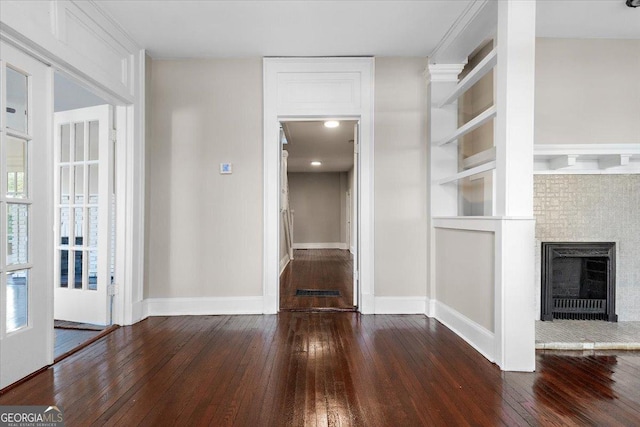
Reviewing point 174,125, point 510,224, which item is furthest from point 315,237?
point 510,224

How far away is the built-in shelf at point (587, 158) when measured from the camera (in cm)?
295

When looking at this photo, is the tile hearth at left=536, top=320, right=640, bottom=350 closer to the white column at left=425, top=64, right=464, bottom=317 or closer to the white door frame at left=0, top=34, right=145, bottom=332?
the white column at left=425, top=64, right=464, bottom=317

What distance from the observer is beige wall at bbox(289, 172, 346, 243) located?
11.1 m

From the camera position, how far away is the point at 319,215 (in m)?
11.1

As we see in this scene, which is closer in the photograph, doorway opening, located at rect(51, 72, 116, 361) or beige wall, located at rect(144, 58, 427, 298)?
doorway opening, located at rect(51, 72, 116, 361)

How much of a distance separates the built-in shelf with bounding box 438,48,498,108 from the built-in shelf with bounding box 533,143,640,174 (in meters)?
0.83

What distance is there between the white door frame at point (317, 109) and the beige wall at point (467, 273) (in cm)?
68

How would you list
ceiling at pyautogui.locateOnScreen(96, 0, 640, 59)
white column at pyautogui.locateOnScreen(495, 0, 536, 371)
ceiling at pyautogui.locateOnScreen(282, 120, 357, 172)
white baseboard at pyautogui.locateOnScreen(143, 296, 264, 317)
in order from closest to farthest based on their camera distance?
white column at pyautogui.locateOnScreen(495, 0, 536, 371) < ceiling at pyautogui.locateOnScreen(96, 0, 640, 59) < white baseboard at pyautogui.locateOnScreen(143, 296, 264, 317) < ceiling at pyautogui.locateOnScreen(282, 120, 357, 172)

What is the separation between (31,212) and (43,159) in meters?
0.35

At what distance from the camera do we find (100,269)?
3014mm

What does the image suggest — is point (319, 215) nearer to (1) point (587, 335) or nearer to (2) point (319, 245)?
(2) point (319, 245)

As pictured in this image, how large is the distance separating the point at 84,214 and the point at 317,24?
2.58 m

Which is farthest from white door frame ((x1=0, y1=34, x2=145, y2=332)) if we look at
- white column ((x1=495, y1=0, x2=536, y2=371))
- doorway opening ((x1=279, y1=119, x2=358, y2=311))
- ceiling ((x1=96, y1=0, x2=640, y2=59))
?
white column ((x1=495, y1=0, x2=536, y2=371))

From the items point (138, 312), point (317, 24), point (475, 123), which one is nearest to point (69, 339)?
point (138, 312)
